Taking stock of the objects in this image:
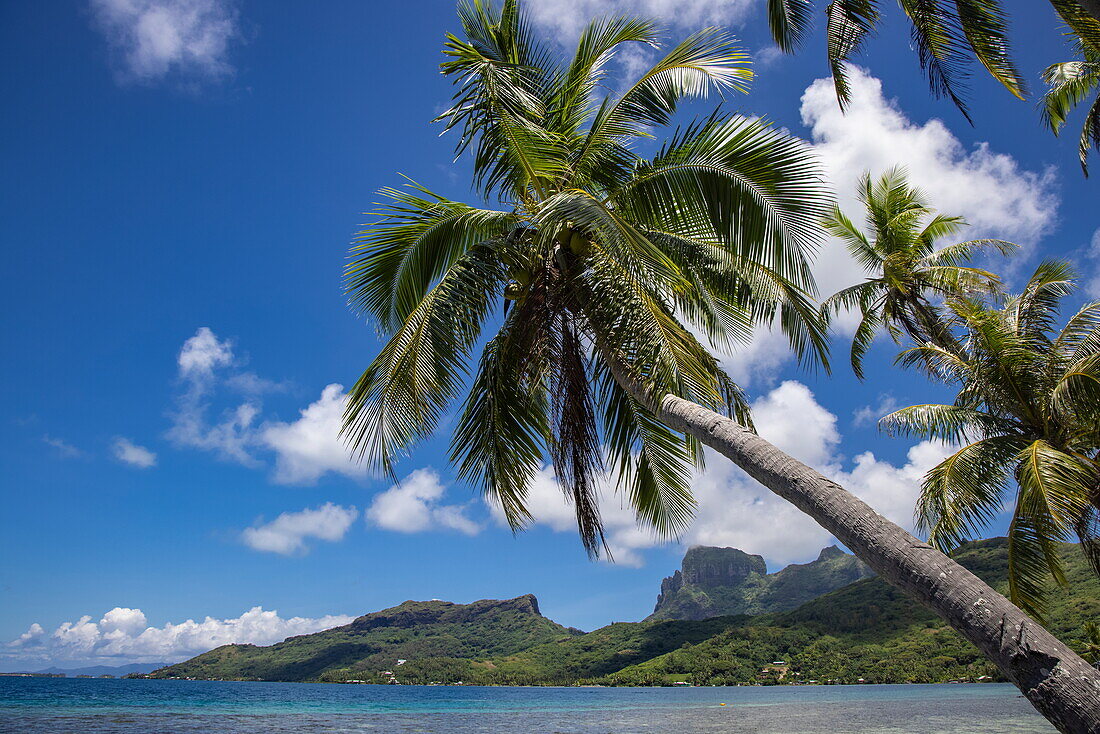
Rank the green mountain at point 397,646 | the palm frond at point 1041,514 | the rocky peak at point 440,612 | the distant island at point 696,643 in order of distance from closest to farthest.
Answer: the palm frond at point 1041,514
the distant island at point 696,643
the green mountain at point 397,646
the rocky peak at point 440,612

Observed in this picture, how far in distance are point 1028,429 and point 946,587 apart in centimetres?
865

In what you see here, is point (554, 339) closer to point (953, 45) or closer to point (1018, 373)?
point (953, 45)

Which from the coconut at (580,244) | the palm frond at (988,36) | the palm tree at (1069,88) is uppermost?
the palm tree at (1069,88)

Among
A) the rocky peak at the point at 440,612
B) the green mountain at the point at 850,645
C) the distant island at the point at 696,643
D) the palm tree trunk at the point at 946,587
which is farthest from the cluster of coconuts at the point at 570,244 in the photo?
the rocky peak at the point at 440,612

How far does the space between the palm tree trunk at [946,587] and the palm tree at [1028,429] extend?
5.20m

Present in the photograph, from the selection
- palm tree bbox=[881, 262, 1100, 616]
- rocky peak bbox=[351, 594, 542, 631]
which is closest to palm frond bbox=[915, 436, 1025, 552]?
palm tree bbox=[881, 262, 1100, 616]

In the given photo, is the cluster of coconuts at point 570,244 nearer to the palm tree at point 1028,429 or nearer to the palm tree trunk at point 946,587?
the palm tree trunk at point 946,587

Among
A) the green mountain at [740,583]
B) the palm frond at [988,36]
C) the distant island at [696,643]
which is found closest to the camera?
the palm frond at [988,36]

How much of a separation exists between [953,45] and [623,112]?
9.63 ft

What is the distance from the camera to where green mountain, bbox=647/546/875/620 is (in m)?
153

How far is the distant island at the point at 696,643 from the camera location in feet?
197

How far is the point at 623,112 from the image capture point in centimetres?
662

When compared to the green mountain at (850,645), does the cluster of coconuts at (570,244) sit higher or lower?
higher

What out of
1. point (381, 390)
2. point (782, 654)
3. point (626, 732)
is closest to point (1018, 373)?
point (381, 390)
